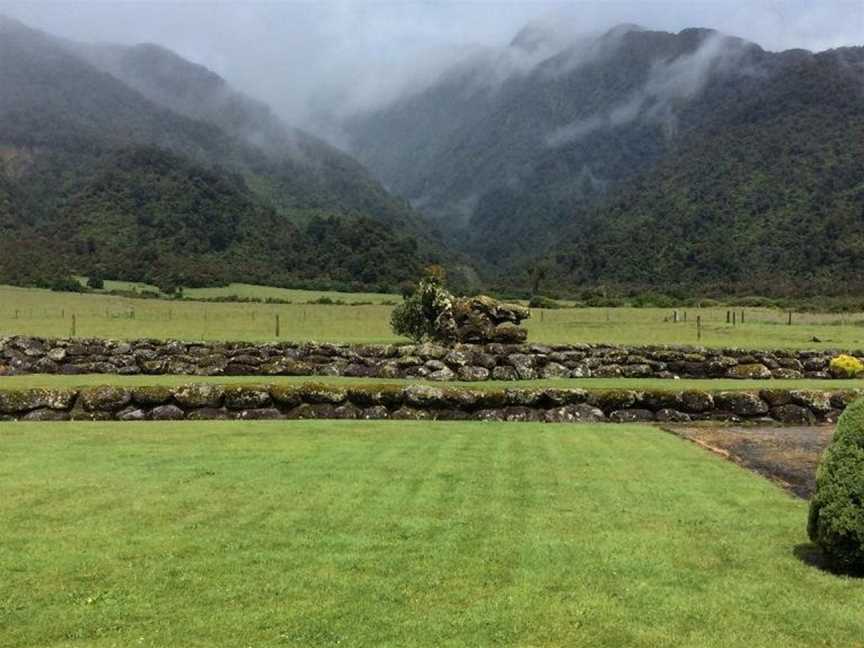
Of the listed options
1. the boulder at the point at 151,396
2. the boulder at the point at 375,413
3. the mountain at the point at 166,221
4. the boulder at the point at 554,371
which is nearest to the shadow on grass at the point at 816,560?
the boulder at the point at 375,413

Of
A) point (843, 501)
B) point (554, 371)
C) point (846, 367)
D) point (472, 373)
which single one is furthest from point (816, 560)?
point (846, 367)

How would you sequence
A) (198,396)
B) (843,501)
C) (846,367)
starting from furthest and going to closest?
(846,367)
(198,396)
(843,501)

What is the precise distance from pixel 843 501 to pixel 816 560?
60 centimetres

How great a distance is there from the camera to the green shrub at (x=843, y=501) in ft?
17.8

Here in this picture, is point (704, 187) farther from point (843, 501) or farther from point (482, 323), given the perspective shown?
point (843, 501)

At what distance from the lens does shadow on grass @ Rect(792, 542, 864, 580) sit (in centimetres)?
552

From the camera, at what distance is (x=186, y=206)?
110375 mm

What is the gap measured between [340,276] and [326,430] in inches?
3765

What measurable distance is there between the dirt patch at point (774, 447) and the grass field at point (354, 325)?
16.8m

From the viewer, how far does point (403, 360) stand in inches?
798

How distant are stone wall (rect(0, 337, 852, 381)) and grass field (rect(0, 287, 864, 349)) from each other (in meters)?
5.91

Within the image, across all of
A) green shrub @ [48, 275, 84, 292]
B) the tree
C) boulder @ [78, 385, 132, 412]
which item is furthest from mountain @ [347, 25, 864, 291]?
boulder @ [78, 385, 132, 412]

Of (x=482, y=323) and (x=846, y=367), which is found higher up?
(x=482, y=323)

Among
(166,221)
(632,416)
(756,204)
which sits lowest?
(632,416)
